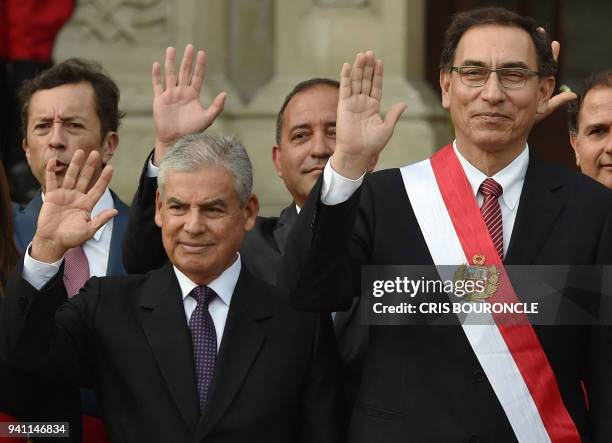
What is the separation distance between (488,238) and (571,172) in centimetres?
37

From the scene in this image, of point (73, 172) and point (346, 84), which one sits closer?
point (346, 84)

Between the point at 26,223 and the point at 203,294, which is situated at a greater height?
the point at 26,223

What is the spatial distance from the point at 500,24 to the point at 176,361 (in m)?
1.35

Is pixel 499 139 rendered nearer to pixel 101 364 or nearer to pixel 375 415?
pixel 375 415

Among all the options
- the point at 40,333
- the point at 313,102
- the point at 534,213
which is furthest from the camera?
the point at 313,102

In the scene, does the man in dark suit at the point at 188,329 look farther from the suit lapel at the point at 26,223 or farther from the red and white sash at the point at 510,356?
the suit lapel at the point at 26,223

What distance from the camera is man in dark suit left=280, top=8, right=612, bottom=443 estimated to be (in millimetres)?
3926

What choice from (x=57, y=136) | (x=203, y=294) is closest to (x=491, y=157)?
(x=203, y=294)

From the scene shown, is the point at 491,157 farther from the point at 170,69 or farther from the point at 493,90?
the point at 170,69

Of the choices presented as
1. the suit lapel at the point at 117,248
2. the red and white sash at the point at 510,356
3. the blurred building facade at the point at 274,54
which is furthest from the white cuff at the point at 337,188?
the blurred building facade at the point at 274,54

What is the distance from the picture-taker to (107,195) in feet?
17.3

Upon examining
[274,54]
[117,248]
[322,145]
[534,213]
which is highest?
[274,54]

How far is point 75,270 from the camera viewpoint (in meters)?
4.98

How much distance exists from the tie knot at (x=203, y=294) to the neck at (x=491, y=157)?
87 centimetres
